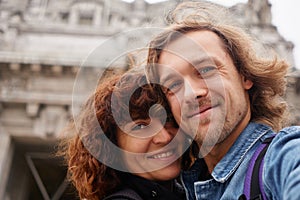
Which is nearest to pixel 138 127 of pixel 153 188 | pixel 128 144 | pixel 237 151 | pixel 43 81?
pixel 128 144

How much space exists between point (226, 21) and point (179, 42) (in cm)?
39

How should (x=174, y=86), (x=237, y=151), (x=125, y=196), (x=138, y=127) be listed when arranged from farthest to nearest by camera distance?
(x=138, y=127) < (x=125, y=196) < (x=174, y=86) < (x=237, y=151)

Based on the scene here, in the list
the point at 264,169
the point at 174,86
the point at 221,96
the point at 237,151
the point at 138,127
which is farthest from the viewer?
the point at 138,127

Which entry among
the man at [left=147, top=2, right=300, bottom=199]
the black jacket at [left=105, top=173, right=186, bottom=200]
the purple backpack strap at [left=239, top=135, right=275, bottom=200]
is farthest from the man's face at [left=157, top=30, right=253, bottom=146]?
the black jacket at [left=105, top=173, right=186, bottom=200]

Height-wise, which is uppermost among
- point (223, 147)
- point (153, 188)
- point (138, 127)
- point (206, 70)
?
point (206, 70)

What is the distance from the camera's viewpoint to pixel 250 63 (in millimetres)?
1965

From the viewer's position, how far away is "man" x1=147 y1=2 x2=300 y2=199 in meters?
1.58

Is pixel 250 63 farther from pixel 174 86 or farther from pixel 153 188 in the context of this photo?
pixel 153 188

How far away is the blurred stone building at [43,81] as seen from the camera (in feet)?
31.0

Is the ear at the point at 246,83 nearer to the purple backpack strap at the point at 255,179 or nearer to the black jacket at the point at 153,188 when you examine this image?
the purple backpack strap at the point at 255,179

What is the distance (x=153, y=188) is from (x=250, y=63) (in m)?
0.78

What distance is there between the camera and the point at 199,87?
1.77 metres

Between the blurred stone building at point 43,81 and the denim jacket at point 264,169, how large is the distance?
6.81 m

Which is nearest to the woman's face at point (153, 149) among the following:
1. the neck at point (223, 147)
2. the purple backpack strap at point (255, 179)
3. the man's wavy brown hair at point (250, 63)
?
the man's wavy brown hair at point (250, 63)
